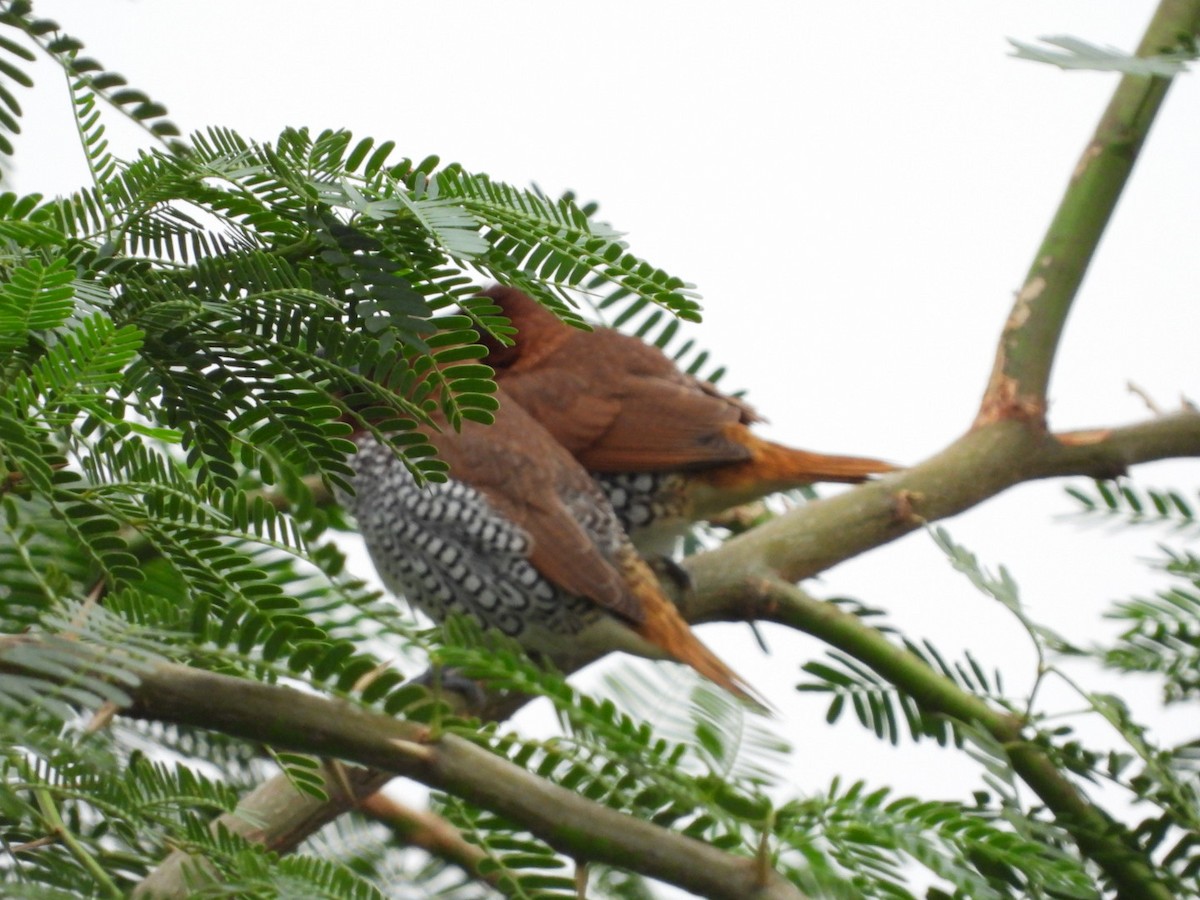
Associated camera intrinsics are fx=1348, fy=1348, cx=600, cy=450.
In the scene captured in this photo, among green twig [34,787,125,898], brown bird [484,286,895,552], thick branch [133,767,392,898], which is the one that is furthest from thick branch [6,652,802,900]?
brown bird [484,286,895,552]

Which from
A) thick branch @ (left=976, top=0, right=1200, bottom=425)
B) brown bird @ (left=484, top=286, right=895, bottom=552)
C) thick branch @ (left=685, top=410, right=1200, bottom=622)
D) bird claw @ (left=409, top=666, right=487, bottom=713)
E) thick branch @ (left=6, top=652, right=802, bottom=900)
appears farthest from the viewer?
brown bird @ (left=484, top=286, right=895, bottom=552)

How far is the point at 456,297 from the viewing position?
123 centimetres

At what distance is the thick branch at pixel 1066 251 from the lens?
3176 millimetres

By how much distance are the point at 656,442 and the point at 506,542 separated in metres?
0.59

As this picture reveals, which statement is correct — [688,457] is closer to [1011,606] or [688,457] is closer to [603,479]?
[603,479]

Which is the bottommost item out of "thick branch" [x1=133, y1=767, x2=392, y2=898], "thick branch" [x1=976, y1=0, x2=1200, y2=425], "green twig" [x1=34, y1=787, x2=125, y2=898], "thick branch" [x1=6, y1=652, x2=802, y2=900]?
"thick branch" [x1=133, y1=767, x2=392, y2=898]

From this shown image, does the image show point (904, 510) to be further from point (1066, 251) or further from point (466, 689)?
point (466, 689)

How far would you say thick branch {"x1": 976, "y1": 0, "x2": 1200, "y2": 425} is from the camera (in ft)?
10.4

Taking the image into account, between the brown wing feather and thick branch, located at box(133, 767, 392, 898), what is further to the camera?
the brown wing feather

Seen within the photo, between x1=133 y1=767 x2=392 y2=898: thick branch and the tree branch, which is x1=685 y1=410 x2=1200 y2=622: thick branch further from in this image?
x1=133 y1=767 x2=392 y2=898: thick branch

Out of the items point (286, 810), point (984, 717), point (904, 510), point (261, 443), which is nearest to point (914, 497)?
point (904, 510)

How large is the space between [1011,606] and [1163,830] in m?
0.41

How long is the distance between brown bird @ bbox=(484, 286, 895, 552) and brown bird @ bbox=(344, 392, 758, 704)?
303 mm

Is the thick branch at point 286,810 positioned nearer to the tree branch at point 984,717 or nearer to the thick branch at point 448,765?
the thick branch at point 448,765
